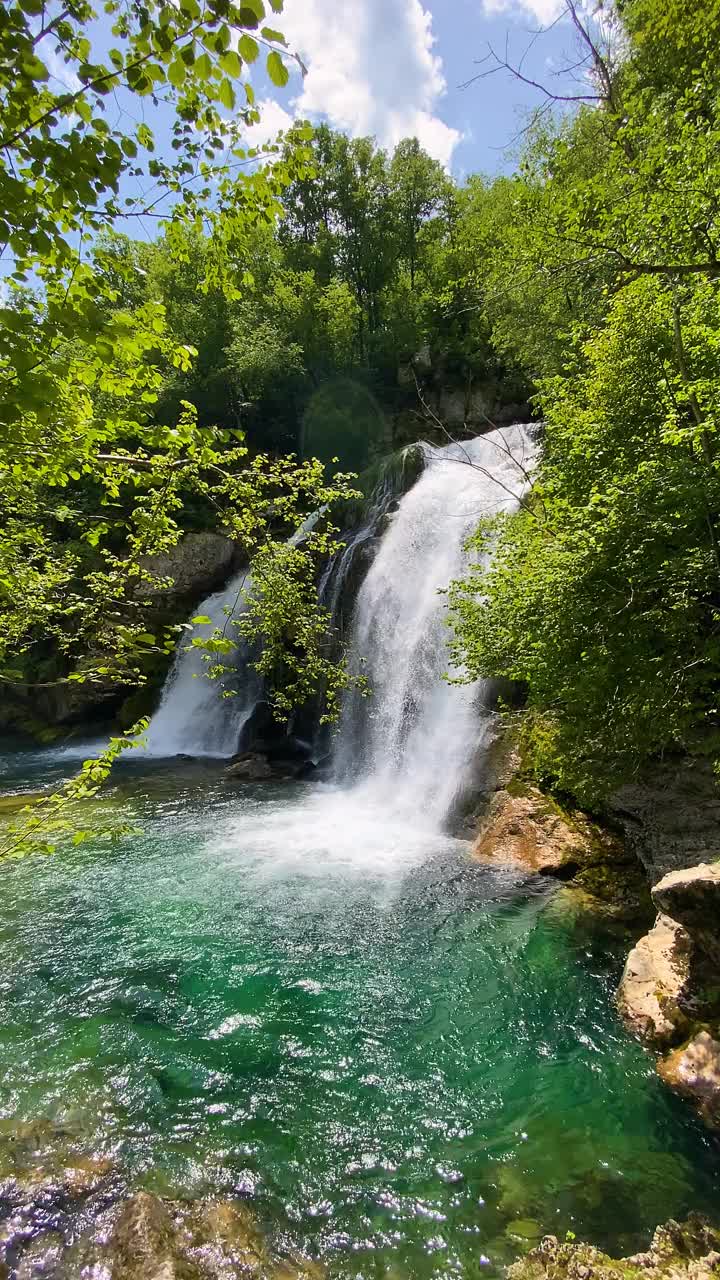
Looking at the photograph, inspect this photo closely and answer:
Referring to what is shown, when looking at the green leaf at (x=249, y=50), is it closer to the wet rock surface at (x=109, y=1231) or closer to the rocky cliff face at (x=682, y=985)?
the wet rock surface at (x=109, y=1231)

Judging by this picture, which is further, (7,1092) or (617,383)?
(617,383)

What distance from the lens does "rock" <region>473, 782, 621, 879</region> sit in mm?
8391

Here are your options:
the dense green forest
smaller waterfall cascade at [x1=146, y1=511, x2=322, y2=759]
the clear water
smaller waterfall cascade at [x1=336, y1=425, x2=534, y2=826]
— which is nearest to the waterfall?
smaller waterfall cascade at [x1=146, y1=511, x2=322, y2=759]

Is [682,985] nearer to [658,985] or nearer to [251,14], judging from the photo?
[658,985]

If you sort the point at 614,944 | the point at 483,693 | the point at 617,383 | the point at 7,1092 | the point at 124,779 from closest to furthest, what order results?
the point at 7,1092
the point at 614,944
the point at 617,383
the point at 483,693
the point at 124,779

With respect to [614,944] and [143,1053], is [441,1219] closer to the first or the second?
[143,1053]

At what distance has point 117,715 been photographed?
2158cm

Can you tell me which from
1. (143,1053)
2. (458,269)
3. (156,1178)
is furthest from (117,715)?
(458,269)

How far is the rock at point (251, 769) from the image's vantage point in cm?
1499

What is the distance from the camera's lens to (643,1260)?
3.14 metres

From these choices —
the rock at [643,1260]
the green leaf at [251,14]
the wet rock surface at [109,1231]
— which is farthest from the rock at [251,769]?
the green leaf at [251,14]

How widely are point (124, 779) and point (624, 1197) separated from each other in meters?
13.8

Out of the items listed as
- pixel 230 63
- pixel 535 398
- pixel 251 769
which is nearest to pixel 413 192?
pixel 535 398

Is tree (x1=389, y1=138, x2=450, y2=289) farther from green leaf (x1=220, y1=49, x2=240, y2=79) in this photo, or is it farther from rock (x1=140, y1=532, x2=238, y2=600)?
green leaf (x1=220, y1=49, x2=240, y2=79)
